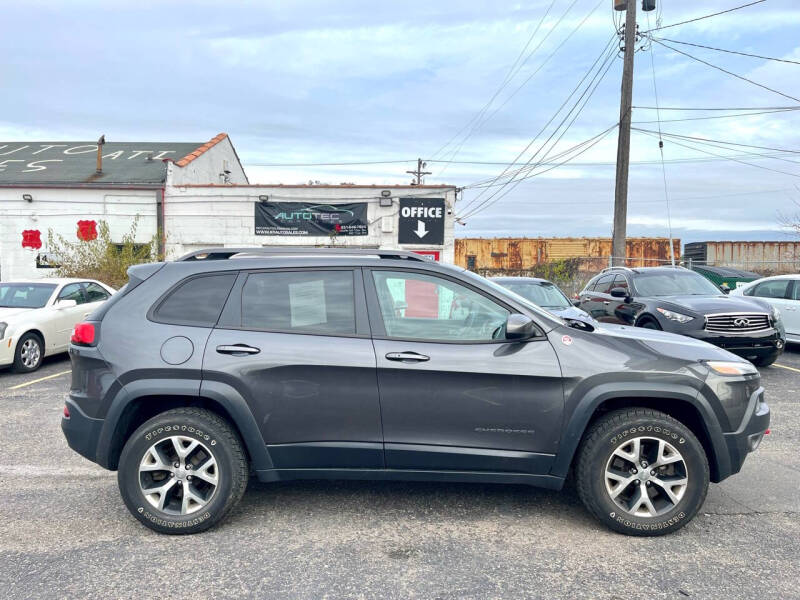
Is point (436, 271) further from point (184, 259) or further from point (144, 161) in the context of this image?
point (144, 161)

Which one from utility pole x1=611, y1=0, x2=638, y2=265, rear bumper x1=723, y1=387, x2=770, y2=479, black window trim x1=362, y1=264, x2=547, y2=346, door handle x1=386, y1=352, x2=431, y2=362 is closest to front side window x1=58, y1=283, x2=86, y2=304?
black window trim x1=362, y1=264, x2=547, y2=346

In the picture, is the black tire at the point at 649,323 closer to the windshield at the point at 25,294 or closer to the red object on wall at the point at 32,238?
the windshield at the point at 25,294

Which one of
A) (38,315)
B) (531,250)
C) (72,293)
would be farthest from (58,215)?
(531,250)

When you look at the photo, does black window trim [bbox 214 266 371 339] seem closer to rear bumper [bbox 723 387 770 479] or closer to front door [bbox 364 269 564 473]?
front door [bbox 364 269 564 473]

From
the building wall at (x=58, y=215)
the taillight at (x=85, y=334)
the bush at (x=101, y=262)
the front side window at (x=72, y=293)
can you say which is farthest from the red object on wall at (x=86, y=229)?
the taillight at (x=85, y=334)

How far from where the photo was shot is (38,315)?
386 inches

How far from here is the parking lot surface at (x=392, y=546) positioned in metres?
3.09

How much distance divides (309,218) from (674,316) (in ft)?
49.8

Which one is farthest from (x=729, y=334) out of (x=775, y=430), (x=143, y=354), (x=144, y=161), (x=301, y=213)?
(x=144, y=161)

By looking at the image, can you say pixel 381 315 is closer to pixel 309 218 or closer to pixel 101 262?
pixel 101 262

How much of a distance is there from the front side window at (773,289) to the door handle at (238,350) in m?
10.7

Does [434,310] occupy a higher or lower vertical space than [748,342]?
higher

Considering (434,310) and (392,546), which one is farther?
(434,310)

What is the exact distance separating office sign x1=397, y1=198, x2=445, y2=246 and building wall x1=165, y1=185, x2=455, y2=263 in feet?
0.58
